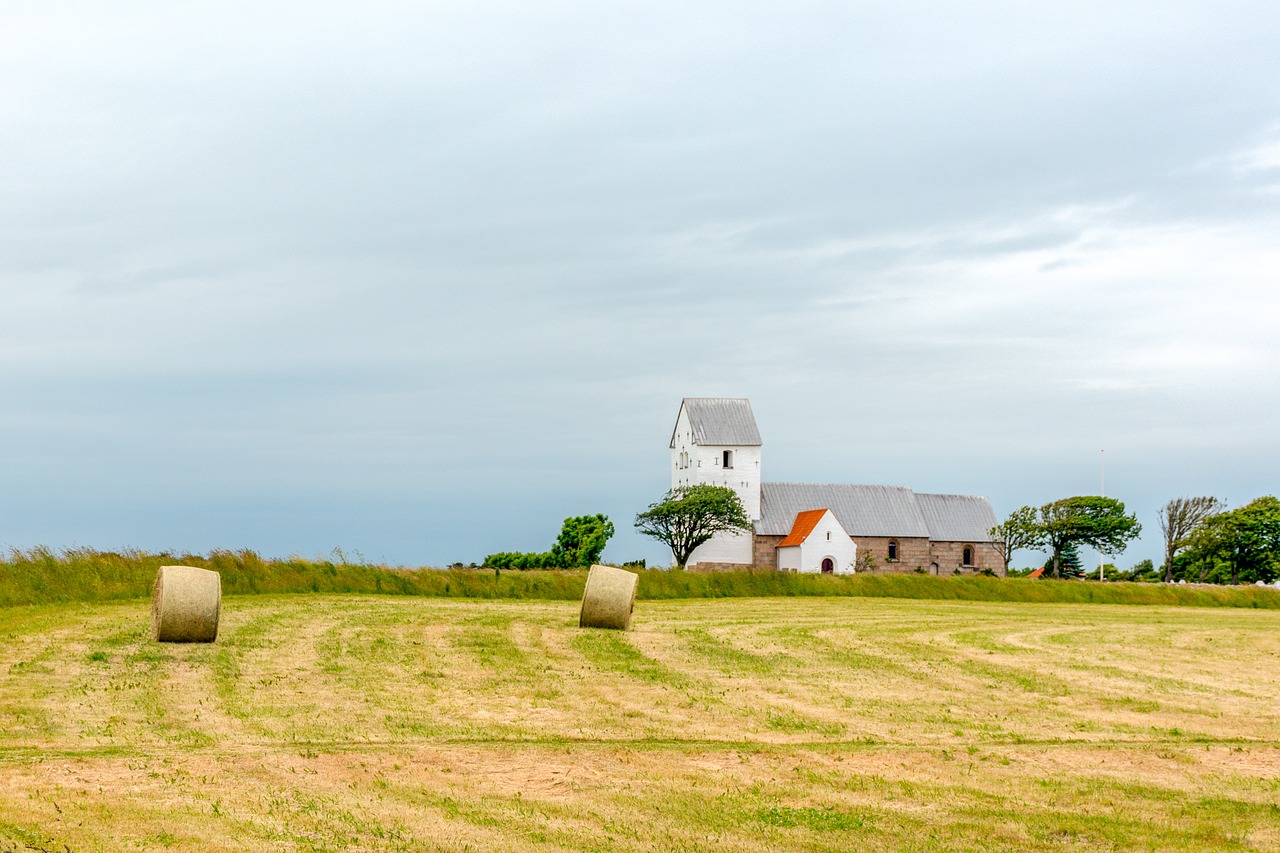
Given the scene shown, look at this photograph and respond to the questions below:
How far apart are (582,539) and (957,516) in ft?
107

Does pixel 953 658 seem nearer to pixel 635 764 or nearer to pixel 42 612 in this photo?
pixel 635 764

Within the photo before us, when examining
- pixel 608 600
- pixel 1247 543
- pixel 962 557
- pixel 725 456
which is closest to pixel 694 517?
pixel 725 456

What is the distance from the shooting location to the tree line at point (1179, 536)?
96.9 m

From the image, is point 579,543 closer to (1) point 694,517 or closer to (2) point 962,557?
(1) point 694,517

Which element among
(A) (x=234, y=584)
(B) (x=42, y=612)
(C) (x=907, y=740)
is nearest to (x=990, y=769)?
(C) (x=907, y=740)

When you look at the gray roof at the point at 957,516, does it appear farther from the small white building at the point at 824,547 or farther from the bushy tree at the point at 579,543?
the bushy tree at the point at 579,543

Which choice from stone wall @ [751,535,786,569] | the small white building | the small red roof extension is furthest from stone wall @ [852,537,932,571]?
stone wall @ [751,535,786,569]

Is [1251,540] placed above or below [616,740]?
above

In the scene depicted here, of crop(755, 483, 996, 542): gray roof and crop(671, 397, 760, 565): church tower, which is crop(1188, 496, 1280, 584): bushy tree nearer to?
crop(755, 483, 996, 542): gray roof

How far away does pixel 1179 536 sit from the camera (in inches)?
4085

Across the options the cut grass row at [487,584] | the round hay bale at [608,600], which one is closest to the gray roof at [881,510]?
the cut grass row at [487,584]

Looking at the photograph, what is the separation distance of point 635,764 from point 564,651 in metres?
9.41

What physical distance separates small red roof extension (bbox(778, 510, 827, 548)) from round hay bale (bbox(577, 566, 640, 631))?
68.6 m

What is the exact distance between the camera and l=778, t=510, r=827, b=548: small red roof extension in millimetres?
93625
